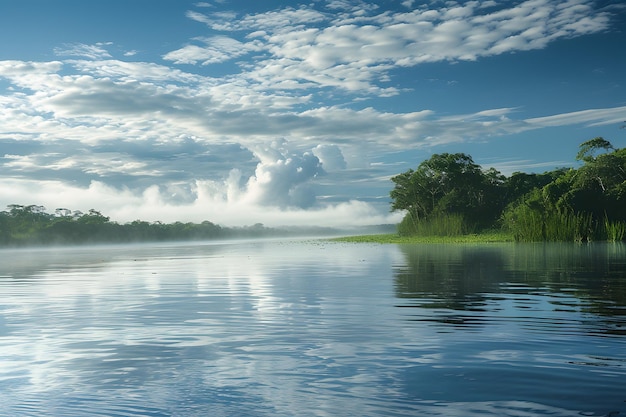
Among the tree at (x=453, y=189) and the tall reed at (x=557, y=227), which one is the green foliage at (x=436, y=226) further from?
the tall reed at (x=557, y=227)

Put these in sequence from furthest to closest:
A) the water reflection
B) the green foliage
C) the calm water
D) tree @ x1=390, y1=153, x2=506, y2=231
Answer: tree @ x1=390, y1=153, x2=506, y2=231, the green foliage, the water reflection, the calm water

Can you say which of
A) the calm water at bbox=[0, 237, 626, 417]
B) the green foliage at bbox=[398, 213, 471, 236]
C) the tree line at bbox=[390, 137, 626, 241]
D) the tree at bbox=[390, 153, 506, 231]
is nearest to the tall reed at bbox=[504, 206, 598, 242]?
the tree line at bbox=[390, 137, 626, 241]

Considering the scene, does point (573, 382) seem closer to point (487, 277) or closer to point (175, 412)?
point (175, 412)

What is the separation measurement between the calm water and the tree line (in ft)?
152

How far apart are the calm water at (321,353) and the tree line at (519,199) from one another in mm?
46384

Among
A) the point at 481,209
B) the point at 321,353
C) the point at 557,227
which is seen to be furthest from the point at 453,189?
the point at 321,353

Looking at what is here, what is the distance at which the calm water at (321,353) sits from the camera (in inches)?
234

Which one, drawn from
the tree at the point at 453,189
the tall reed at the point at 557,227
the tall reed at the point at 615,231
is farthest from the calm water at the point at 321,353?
the tree at the point at 453,189

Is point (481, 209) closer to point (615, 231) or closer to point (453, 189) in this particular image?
point (453, 189)

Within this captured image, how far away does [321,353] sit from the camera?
27.0 ft

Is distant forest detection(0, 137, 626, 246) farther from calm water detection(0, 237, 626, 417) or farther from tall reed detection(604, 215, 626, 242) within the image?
calm water detection(0, 237, 626, 417)

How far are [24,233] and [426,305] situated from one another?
436 feet

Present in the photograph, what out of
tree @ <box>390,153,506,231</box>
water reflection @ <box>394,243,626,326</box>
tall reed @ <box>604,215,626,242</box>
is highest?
tree @ <box>390,153,506,231</box>

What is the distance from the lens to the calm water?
5938mm
